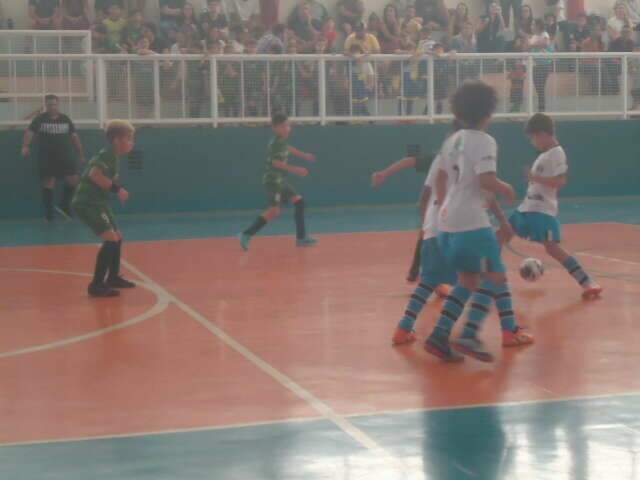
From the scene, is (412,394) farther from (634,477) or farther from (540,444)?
(634,477)

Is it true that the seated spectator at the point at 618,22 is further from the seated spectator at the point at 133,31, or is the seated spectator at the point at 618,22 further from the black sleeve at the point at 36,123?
the black sleeve at the point at 36,123

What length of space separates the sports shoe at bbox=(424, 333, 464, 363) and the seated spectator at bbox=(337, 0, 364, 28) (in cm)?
1632

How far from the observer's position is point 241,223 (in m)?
19.8

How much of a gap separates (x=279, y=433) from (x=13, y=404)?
1.82 metres

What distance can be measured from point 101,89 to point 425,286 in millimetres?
13020

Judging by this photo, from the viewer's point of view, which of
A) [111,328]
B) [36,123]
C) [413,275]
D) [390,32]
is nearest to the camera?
[111,328]

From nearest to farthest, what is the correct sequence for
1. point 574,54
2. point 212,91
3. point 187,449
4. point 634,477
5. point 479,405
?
point 634,477, point 187,449, point 479,405, point 212,91, point 574,54

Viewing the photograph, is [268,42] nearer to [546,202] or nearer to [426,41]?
[426,41]

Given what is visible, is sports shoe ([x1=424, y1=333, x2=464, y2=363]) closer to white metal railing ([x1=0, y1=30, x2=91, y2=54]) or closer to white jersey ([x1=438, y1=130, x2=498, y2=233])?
white jersey ([x1=438, y1=130, x2=498, y2=233])

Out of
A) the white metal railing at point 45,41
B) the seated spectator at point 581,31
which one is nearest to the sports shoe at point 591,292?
the white metal railing at point 45,41

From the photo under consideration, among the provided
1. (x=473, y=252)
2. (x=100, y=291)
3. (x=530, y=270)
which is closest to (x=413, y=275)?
(x=530, y=270)

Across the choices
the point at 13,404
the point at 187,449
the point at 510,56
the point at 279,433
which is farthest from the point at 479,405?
the point at 510,56

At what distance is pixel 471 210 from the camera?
816 centimetres

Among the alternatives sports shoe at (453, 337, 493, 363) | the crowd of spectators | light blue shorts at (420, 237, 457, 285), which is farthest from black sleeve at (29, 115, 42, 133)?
sports shoe at (453, 337, 493, 363)
